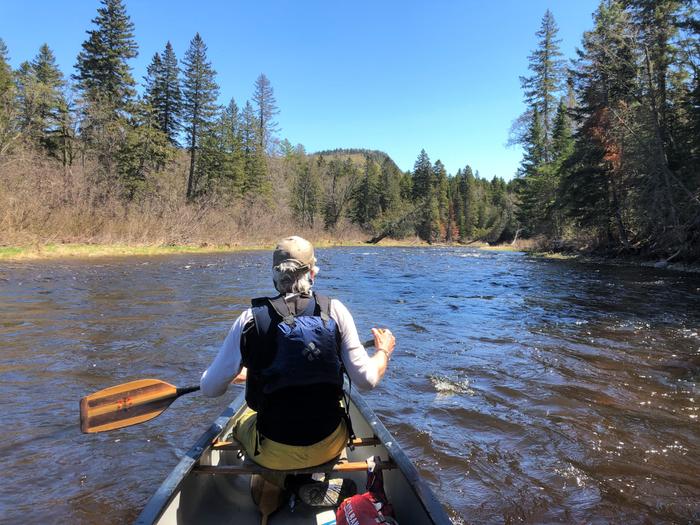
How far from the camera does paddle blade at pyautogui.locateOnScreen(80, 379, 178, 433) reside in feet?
9.60

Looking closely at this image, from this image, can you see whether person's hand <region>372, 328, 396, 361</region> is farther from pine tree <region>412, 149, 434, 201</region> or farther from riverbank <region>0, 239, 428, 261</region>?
Result: pine tree <region>412, 149, 434, 201</region>

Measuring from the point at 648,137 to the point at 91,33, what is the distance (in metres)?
38.4

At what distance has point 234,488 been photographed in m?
2.85

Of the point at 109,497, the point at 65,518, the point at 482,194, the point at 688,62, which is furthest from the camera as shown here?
the point at 482,194

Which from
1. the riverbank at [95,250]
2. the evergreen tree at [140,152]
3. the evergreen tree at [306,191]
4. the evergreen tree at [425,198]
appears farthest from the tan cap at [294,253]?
the evergreen tree at [425,198]

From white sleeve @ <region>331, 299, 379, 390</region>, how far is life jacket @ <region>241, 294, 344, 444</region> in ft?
0.14

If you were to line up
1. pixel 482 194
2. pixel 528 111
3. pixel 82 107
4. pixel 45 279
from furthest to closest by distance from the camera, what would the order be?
pixel 482 194
pixel 528 111
pixel 82 107
pixel 45 279

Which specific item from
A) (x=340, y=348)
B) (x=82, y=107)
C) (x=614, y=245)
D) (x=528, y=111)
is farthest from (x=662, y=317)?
(x=528, y=111)

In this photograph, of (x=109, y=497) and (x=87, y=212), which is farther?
(x=87, y=212)

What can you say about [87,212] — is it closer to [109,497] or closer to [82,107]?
[82,107]

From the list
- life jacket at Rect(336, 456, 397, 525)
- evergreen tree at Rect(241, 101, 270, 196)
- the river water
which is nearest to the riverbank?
the river water

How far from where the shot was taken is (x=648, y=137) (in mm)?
20297

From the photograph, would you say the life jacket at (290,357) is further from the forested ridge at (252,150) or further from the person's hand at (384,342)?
the forested ridge at (252,150)

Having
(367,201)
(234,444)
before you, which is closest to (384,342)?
(234,444)
